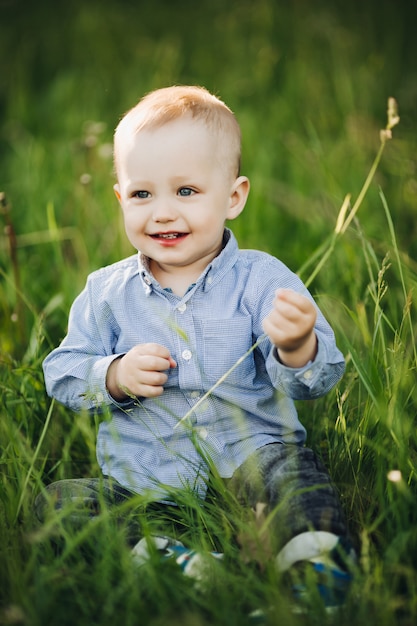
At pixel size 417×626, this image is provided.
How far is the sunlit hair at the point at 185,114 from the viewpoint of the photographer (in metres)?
1.82

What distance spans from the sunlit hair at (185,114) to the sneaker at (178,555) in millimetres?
891

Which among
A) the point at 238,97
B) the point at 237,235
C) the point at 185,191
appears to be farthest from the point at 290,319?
the point at 238,97

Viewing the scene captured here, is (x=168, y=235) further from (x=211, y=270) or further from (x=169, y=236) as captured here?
(x=211, y=270)

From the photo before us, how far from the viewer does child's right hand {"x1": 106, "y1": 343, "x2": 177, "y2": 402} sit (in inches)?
70.1

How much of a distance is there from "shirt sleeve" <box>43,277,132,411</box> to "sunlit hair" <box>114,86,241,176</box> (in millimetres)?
409

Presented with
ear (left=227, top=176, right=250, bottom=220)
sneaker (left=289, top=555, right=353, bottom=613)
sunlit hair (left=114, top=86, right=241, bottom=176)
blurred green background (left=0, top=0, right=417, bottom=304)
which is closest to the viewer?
sneaker (left=289, top=555, right=353, bottom=613)

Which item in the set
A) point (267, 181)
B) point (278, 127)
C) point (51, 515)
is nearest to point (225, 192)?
point (51, 515)

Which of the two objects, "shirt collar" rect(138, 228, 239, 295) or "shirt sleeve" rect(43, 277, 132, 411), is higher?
"shirt collar" rect(138, 228, 239, 295)

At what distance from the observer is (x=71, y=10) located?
6.55m

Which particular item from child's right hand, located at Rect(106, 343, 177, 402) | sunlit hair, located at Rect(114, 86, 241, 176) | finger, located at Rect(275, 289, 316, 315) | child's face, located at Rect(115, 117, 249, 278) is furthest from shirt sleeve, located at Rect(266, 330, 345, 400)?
sunlit hair, located at Rect(114, 86, 241, 176)

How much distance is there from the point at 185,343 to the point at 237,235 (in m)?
1.37

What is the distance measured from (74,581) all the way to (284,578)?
0.42 m

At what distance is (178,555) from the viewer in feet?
5.35

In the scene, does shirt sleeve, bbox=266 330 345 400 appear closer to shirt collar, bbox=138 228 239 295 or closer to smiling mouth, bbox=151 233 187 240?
shirt collar, bbox=138 228 239 295
